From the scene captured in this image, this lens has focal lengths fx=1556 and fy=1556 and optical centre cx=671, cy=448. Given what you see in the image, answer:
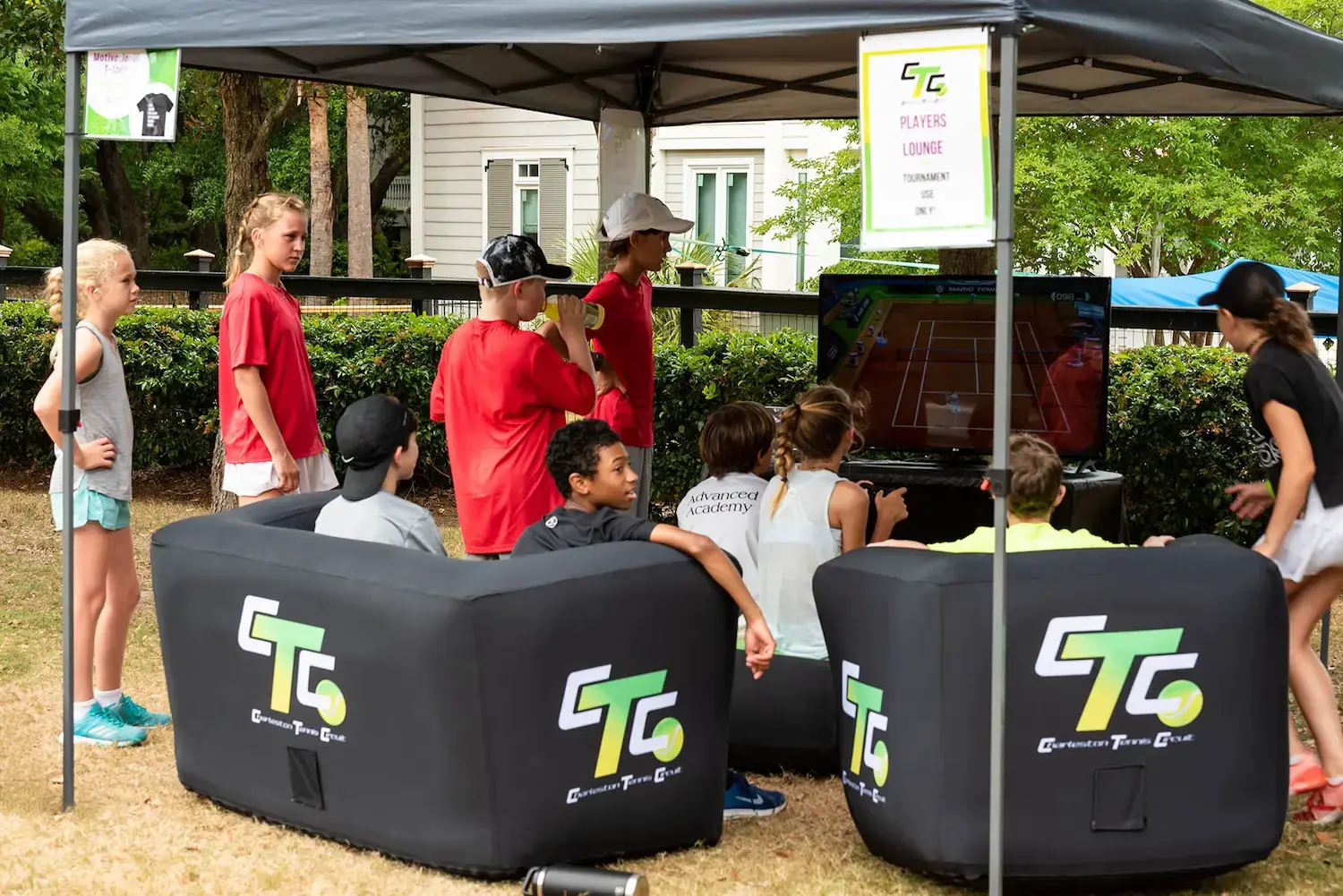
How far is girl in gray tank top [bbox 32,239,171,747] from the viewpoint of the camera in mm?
5023

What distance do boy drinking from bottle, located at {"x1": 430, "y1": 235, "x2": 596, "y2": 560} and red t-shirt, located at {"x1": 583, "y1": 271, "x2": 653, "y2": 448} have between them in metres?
1.03

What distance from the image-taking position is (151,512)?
32.5 ft

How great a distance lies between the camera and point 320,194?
23.5 meters

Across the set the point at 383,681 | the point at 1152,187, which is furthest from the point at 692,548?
the point at 1152,187

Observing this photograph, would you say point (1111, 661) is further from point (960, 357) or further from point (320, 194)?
point (320, 194)

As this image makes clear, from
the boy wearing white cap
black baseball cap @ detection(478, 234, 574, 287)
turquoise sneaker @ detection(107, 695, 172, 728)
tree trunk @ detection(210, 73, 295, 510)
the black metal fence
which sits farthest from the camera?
tree trunk @ detection(210, 73, 295, 510)

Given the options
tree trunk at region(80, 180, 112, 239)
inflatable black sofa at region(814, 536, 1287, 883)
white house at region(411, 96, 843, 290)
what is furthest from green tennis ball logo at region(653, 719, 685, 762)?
tree trunk at region(80, 180, 112, 239)

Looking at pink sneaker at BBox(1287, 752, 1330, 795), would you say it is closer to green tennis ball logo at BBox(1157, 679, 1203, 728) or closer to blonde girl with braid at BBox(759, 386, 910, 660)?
green tennis ball logo at BBox(1157, 679, 1203, 728)

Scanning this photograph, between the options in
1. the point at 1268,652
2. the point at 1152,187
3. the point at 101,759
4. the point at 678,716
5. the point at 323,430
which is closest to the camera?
the point at 1268,652

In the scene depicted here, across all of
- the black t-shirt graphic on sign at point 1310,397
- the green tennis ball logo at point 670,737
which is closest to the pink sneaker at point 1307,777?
the black t-shirt graphic on sign at point 1310,397

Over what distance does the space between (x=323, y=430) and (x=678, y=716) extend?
6198mm

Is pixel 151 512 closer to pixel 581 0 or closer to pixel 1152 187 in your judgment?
pixel 581 0

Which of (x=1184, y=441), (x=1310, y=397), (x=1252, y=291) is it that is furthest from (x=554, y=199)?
(x=1310, y=397)

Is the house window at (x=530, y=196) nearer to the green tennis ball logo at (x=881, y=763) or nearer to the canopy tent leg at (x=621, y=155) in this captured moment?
the canopy tent leg at (x=621, y=155)
